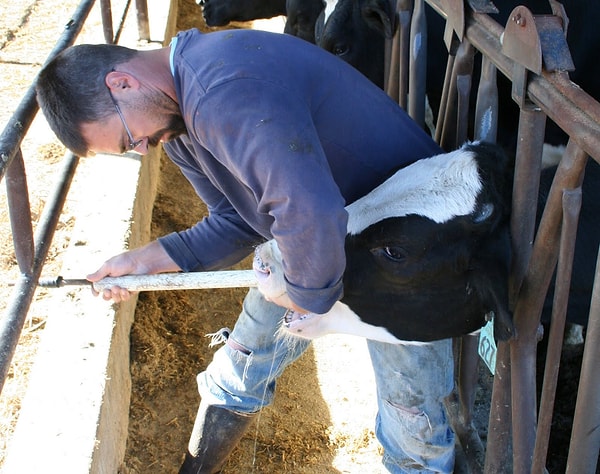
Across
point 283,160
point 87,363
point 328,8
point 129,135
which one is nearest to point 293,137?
point 283,160

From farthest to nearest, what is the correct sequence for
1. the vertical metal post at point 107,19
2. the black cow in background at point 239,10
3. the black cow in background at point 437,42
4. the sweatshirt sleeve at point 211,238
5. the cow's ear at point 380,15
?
the black cow in background at point 239,10 < the vertical metal post at point 107,19 < the black cow in background at point 437,42 < the cow's ear at point 380,15 < the sweatshirt sleeve at point 211,238

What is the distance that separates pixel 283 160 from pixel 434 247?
0.53m

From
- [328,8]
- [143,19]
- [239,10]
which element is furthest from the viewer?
[239,10]

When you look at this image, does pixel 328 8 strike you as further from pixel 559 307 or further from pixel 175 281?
pixel 559 307

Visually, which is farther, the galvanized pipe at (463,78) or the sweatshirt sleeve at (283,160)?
the galvanized pipe at (463,78)

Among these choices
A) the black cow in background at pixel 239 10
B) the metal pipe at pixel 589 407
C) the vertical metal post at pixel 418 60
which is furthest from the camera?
the black cow in background at pixel 239 10

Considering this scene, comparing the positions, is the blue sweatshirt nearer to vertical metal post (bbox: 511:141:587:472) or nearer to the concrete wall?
vertical metal post (bbox: 511:141:587:472)

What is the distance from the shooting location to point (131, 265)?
2.56 m

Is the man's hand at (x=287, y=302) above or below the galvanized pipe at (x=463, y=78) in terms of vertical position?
below

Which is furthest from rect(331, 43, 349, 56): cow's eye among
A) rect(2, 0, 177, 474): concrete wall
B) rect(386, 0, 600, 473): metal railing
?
rect(386, 0, 600, 473): metal railing

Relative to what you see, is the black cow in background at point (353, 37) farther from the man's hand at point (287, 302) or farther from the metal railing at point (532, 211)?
the man's hand at point (287, 302)

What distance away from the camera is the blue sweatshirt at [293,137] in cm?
186

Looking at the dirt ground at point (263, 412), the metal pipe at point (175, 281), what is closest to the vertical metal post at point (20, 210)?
the metal pipe at point (175, 281)

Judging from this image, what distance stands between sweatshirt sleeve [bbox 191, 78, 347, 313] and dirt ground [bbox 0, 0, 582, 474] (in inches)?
53.9
